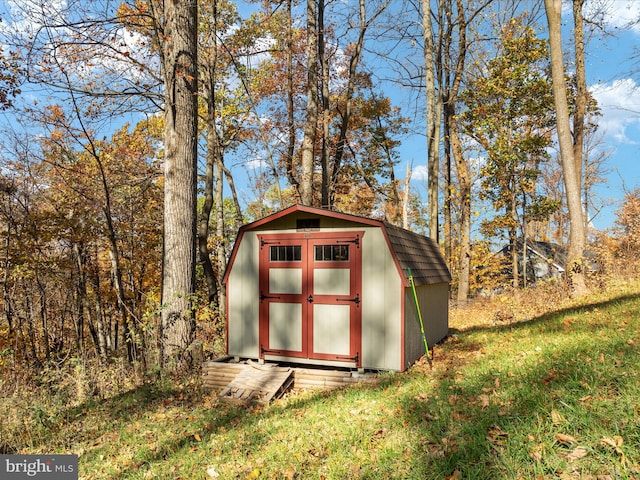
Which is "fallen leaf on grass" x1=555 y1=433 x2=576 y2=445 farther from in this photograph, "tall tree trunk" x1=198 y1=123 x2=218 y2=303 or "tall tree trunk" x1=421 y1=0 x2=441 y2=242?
"tall tree trunk" x1=421 y1=0 x2=441 y2=242

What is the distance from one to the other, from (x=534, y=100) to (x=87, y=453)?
18.7m

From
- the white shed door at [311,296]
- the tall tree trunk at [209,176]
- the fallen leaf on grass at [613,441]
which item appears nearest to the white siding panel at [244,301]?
the white shed door at [311,296]

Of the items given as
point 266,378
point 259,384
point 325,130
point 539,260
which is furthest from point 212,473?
point 539,260

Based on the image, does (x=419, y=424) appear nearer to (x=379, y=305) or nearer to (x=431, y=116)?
(x=379, y=305)

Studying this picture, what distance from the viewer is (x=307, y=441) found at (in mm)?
4336

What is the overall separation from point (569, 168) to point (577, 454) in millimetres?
9707

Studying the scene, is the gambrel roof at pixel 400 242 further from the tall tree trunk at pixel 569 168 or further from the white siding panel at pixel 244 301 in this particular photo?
the tall tree trunk at pixel 569 168

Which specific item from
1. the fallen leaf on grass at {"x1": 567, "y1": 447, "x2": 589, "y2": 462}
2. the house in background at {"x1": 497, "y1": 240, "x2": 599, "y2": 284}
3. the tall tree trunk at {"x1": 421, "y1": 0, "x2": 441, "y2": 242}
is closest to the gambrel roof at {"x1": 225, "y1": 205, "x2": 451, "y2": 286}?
the fallen leaf on grass at {"x1": 567, "y1": 447, "x2": 589, "y2": 462}

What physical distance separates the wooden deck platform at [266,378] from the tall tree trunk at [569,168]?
7309 millimetres

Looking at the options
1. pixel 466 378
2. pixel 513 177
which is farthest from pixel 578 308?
pixel 513 177

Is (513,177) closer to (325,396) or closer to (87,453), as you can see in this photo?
(325,396)

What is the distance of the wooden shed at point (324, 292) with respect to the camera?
6523mm

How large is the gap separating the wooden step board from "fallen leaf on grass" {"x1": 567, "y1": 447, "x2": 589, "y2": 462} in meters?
4.00

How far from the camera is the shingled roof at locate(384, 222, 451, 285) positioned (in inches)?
266
